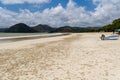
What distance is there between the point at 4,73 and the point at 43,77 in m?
1.85

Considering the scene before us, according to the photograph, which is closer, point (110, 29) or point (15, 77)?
point (15, 77)

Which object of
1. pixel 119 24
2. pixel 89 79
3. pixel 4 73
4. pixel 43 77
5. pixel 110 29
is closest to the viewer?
pixel 89 79

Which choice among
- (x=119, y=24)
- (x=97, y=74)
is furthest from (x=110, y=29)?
(x=97, y=74)

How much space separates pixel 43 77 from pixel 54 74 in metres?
0.58

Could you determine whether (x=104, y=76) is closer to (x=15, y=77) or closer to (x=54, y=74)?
(x=54, y=74)

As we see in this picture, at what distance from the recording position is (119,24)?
283ft

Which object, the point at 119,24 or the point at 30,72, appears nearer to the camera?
the point at 30,72

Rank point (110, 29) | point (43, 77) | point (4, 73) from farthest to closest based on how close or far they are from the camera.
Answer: point (110, 29) → point (4, 73) → point (43, 77)

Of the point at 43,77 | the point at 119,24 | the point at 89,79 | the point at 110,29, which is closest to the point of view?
the point at 89,79

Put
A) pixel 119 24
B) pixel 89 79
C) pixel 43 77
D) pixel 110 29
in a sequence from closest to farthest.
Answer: pixel 89 79 → pixel 43 77 → pixel 119 24 → pixel 110 29

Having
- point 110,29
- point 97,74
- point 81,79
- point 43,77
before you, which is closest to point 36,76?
point 43,77

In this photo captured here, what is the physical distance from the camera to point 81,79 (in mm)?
6523

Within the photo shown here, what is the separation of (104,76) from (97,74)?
0.38m

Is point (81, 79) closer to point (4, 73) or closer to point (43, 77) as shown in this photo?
point (43, 77)
